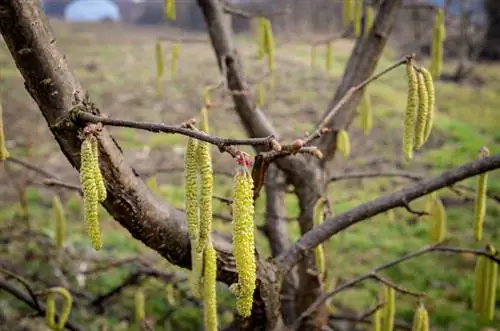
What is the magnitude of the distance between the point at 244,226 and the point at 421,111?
0.69m

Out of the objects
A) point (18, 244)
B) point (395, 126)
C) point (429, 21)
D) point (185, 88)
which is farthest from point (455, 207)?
point (429, 21)

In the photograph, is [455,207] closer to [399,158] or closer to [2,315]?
[399,158]

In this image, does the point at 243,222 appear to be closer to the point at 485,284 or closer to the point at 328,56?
the point at 485,284

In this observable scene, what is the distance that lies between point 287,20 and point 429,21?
4.23 m

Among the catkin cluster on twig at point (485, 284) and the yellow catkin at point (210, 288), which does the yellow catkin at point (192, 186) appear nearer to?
the yellow catkin at point (210, 288)

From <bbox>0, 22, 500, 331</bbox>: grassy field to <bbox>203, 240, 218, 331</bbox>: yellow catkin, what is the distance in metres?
1.05

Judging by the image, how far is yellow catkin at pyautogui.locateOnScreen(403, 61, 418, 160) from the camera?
53.3 inches

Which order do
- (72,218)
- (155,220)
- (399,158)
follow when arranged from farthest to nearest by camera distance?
(399,158)
(72,218)
(155,220)

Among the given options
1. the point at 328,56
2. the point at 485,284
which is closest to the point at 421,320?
→ the point at 485,284

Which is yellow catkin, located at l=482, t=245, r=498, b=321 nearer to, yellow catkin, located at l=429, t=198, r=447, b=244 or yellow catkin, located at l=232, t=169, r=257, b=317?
yellow catkin, located at l=429, t=198, r=447, b=244

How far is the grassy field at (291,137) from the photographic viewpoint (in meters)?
4.31

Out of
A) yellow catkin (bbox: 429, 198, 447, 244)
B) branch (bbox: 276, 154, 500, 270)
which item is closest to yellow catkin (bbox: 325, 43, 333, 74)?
yellow catkin (bbox: 429, 198, 447, 244)

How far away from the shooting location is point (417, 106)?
1389 mm

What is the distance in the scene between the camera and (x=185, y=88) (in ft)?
37.7
